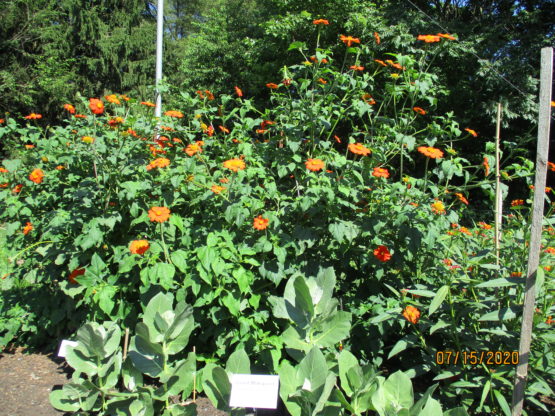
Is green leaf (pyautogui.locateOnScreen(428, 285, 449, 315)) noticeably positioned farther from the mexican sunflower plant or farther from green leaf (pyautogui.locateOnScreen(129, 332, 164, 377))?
green leaf (pyautogui.locateOnScreen(129, 332, 164, 377))

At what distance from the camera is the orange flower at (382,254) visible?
2.00 meters

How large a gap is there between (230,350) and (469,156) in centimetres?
1039

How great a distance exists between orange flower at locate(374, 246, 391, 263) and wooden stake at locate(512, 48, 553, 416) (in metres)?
0.68

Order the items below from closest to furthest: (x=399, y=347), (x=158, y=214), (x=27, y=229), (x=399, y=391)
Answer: (x=399, y=391) < (x=399, y=347) < (x=158, y=214) < (x=27, y=229)

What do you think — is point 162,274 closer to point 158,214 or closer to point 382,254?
point 158,214

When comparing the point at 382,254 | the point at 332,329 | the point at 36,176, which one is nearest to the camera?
the point at 332,329

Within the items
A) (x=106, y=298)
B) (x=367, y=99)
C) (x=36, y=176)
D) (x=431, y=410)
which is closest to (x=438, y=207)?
(x=367, y=99)

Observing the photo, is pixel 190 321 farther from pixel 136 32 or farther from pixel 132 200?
pixel 136 32

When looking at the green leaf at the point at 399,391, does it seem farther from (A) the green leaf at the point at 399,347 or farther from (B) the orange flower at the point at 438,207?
(B) the orange flower at the point at 438,207

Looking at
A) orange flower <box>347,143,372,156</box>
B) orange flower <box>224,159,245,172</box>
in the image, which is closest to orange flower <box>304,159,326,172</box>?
orange flower <box>347,143,372,156</box>

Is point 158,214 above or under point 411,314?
above

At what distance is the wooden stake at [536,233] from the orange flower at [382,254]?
68 centimetres

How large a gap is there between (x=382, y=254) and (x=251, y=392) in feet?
3.48

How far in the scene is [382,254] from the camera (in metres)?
2.00
